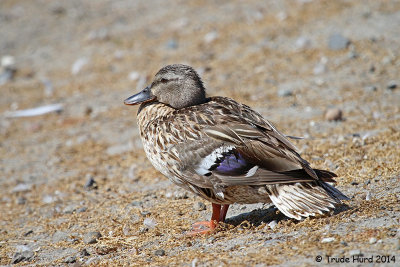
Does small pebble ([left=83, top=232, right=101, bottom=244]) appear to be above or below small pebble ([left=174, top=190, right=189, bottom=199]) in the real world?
below

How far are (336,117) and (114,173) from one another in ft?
10.3

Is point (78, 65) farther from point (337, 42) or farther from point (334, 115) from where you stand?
point (334, 115)

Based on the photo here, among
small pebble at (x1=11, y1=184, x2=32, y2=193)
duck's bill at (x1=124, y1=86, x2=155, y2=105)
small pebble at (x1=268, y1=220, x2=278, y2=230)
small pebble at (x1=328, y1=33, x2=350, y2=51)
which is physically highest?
small pebble at (x1=328, y1=33, x2=350, y2=51)

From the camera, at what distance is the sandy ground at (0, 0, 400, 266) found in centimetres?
455

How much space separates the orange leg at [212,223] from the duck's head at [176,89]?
3.69 ft

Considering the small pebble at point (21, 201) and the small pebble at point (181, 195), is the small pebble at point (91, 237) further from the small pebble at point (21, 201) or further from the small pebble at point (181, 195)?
the small pebble at point (21, 201)

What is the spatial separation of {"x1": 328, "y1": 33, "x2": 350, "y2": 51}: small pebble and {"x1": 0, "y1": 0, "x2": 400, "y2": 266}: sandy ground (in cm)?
3

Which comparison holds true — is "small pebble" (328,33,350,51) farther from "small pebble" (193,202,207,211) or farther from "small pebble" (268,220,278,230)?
"small pebble" (268,220,278,230)

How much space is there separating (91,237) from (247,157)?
174 centimetres

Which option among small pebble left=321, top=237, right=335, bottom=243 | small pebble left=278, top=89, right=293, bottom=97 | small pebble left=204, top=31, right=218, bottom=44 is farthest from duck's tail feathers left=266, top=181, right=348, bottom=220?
small pebble left=204, top=31, right=218, bottom=44

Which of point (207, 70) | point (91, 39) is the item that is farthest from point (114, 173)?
point (91, 39)

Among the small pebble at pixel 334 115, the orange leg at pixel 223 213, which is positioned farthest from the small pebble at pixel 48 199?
the small pebble at pixel 334 115

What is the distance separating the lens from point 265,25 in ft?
39.3

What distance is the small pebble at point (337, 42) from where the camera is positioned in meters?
10.4
